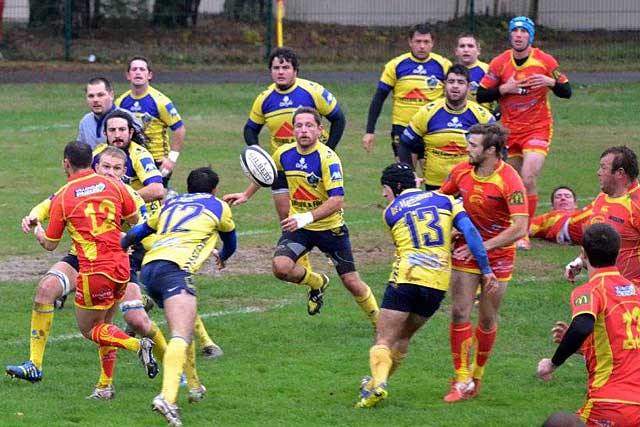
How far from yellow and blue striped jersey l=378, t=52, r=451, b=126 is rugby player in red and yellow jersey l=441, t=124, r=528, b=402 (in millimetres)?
5864

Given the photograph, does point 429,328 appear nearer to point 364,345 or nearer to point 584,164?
point 364,345

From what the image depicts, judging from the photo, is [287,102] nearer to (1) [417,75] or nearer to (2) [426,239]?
(1) [417,75]

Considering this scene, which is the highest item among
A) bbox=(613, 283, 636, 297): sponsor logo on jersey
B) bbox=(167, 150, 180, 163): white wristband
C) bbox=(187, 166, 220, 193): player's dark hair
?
bbox=(187, 166, 220, 193): player's dark hair

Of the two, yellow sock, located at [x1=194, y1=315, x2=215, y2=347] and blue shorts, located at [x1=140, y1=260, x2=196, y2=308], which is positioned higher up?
blue shorts, located at [x1=140, y1=260, x2=196, y2=308]

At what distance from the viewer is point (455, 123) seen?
12.3 metres

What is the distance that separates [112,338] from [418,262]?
236 centimetres

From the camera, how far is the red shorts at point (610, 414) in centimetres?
743

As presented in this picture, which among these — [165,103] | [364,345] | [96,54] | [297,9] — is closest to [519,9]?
[297,9]

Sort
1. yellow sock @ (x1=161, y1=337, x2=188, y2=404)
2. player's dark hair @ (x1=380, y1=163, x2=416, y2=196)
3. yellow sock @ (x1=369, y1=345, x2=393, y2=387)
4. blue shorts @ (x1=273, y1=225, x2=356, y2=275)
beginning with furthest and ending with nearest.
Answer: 1. blue shorts @ (x1=273, y1=225, x2=356, y2=275)
2. player's dark hair @ (x1=380, y1=163, x2=416, y2=196)
3. yellow sock @ (x1=369, y1=345, x2=393, y2=387)
4. yellow sock @ (x1=161, y1=337, x2=188, y2=404)

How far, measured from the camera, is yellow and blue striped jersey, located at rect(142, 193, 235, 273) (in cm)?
914

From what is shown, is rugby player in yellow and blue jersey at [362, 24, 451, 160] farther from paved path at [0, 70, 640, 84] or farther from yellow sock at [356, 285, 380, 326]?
paved path at [0, 70, 640, 84]

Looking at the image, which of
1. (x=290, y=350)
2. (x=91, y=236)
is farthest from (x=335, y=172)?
(x=91, y=236)

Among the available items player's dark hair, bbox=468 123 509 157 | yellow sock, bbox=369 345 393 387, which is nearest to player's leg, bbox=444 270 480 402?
yellow sock, bbox=369 345 393 387

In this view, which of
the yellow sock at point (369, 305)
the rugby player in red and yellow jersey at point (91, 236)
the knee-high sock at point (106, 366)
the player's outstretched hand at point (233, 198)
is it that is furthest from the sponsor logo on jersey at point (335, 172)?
the knee-high sock at point (106, 366)
